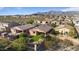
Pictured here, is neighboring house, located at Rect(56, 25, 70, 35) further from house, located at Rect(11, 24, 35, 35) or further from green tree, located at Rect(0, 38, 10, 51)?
green tree, located at Rect(0, 38, 10, 51)

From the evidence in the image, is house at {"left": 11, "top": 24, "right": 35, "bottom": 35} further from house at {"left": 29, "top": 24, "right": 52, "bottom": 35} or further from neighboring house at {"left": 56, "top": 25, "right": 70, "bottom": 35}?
neighboring house at {"left": 56, "top": 25, "right": 70, "bottom": 35}

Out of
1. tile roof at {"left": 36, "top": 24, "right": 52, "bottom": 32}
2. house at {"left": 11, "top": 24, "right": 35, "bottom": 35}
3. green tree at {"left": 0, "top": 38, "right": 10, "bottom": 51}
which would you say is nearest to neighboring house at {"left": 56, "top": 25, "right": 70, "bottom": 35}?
tile roof at {"left": 36, "top": 24, "right": 52, "bottom": 32}

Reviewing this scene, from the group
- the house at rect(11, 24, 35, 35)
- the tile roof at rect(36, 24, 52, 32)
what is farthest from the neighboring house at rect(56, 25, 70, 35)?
the house at rect(11, 24, 35, 35)

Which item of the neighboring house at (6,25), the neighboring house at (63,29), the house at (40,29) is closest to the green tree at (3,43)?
the neighboring house at (6,25)

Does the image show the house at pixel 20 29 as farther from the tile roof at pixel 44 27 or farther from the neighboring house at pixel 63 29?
the neighboring house at pixel 63 29

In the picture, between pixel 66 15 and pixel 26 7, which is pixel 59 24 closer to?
pixel 66 15

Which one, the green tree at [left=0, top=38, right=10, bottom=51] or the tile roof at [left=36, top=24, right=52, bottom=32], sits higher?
the tile roof at [left=36, top=24, right=52, bottom=32]

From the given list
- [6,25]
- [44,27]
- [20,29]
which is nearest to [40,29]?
[44,27]

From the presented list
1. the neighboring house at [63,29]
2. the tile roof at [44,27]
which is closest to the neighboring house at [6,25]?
the tile roof at [44,27]

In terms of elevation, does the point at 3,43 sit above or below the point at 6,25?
A: below

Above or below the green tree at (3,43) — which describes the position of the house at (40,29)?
above

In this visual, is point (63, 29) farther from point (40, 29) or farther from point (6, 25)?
point (6, 25)
